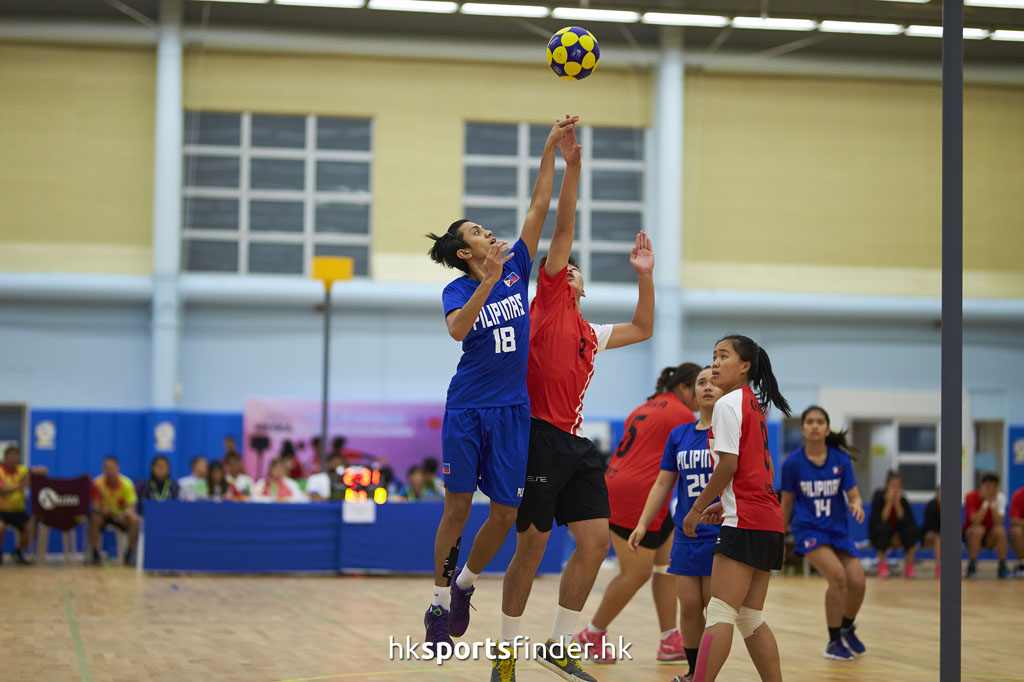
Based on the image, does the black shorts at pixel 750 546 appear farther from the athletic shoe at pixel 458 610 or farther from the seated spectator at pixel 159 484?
the seated spectator at pixel 159 484

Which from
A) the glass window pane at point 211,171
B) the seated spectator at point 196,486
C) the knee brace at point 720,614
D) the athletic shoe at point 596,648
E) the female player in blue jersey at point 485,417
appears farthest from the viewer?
the glass window pane at point 211,171

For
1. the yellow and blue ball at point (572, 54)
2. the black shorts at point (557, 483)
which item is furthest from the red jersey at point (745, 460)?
the yellow and blue ball at point (572, 54)

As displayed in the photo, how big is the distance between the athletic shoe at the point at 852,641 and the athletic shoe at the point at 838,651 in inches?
3.9

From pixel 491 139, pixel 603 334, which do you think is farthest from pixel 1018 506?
pixel 603 334

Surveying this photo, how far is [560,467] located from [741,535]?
94 centimetres

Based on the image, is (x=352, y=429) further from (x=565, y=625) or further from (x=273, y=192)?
(x=565, y=625)

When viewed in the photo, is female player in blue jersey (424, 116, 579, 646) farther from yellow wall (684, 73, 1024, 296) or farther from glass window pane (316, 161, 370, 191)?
yellow wall (684, 73, 1024, 296)

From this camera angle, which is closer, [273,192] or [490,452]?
[490,452]

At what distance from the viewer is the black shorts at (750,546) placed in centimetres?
523

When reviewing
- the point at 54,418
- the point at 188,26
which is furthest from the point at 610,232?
the point at 54,418

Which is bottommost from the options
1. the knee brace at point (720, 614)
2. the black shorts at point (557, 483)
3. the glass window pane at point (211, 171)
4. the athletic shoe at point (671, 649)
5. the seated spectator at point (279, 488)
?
the athletic shoe at point (671, 649)

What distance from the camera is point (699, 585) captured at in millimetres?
6461

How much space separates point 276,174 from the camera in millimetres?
20469

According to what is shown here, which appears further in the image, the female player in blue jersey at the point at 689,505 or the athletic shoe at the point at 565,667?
the female player in blue jersey at the point at 689,505
